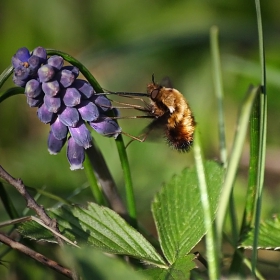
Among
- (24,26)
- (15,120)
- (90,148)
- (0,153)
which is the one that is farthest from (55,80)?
(24,26)

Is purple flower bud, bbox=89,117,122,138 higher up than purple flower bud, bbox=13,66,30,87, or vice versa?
purple flower bud, bbox=13,66,30,87

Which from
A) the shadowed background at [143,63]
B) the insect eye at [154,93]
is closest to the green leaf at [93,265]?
the insect eye at [154,93]

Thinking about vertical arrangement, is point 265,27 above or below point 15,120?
above

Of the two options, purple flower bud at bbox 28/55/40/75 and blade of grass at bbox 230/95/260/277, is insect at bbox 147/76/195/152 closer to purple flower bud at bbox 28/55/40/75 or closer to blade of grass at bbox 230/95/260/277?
blade of grass at bbox 230/95/260/277

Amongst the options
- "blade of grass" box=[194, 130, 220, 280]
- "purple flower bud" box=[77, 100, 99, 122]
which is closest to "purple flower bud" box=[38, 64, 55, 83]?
"purple flower bud" box=[77, 100, 99, 122]

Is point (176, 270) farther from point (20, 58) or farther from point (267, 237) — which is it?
point (20, 58)

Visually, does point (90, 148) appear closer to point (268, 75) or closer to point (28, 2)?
point (268, 75)
